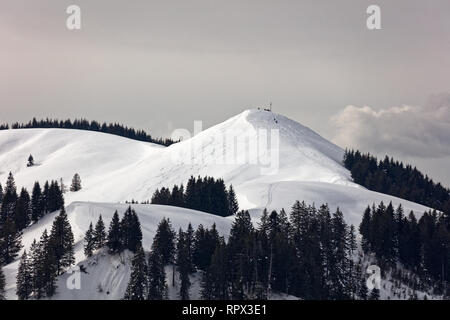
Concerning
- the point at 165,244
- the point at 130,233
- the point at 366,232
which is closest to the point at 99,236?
the point at 130,233

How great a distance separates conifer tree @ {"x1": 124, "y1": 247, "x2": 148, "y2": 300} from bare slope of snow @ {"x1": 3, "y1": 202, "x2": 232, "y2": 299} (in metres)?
3.52

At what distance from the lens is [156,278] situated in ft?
318

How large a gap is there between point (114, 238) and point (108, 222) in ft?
35.3

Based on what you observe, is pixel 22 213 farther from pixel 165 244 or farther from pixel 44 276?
pixel 165 244

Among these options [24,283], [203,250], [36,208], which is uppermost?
[36,208]

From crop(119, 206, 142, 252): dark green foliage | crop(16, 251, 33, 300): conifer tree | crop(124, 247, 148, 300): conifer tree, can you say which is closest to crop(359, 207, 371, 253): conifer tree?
crop(119, 206, 142, 252): dark green foliage

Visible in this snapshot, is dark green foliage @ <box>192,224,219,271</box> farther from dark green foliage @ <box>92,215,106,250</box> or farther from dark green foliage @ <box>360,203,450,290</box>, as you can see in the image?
dark green foliage @ <box>360,203,450,290</box>

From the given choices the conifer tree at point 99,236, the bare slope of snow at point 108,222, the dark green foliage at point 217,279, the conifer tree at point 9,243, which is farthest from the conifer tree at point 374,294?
the conifer tree at point 9,243

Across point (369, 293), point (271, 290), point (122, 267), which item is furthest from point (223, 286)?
point (369, 293)

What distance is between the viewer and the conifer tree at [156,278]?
94875 millimetres

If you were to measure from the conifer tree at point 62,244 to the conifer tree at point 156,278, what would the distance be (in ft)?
37.8

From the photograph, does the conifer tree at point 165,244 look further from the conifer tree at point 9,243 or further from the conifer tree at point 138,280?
the conifer tree at point 9,243
